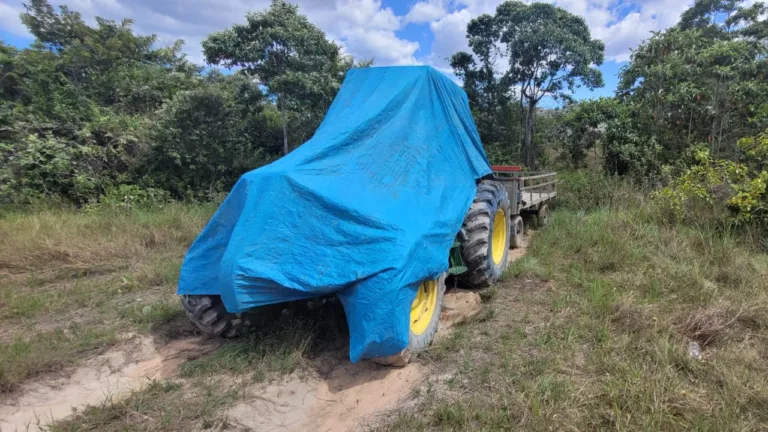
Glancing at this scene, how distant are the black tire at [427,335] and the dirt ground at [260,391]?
0.48 ft

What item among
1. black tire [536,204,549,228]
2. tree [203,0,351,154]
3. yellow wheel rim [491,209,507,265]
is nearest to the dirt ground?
yellow wheel rim [491,209,507,265]

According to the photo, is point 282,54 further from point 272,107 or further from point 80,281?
point 80,281

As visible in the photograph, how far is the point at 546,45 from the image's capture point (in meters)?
11.9

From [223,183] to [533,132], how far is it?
33.3 feet

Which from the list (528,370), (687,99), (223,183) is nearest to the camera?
(528,370)

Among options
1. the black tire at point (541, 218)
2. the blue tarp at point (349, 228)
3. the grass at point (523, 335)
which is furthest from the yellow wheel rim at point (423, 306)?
the black tire at point (541, 218)

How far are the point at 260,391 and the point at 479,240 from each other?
257cm

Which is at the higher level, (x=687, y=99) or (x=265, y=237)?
(x=687, y=99)

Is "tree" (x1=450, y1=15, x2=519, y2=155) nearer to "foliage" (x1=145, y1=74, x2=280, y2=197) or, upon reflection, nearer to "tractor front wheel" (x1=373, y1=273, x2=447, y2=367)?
"foliage" (x1=145, y1=74, x2=280, y2=197)

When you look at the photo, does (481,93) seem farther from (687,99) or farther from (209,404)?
(209,404)

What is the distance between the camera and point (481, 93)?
46.0ft

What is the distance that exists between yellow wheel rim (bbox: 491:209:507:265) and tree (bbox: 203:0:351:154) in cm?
587

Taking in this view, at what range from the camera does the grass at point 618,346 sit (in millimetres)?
2570

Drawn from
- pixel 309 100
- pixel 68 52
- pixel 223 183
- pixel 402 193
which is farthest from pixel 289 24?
pixel 402 193
